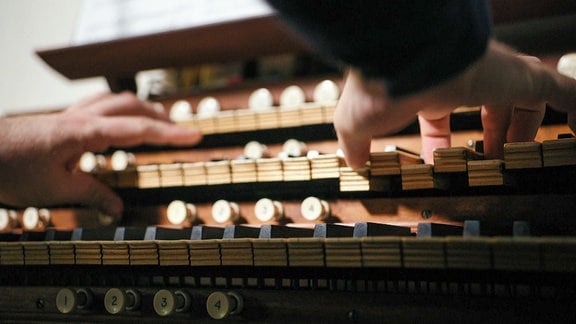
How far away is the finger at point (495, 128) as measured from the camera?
33.7 inches

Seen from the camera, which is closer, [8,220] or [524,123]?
[524,123]

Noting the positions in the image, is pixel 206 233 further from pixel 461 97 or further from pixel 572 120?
pixel 572 120

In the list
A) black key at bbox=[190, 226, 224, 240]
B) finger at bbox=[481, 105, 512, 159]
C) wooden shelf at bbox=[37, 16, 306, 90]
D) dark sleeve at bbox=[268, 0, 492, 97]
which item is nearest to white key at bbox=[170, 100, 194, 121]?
wooden shelf at bbox=[37, 16, 306, 90]

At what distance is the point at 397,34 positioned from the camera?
56cm

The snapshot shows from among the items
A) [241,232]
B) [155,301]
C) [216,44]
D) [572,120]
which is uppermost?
[216,44]

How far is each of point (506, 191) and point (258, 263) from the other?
1.29ft

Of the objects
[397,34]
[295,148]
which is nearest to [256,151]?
[295,148]

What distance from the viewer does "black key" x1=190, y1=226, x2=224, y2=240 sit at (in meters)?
0.89

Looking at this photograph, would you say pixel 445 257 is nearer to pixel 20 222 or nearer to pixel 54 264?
pixel 54 264

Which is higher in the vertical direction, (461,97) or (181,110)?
(181,110)

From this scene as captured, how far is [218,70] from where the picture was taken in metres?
1.60

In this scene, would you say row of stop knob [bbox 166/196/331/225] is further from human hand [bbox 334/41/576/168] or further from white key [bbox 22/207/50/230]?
white key [bbox 22/207/50/230]

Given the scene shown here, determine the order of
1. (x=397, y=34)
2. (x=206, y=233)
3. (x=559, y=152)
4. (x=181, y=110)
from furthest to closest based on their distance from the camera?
(x=181, y=110)
(x=206, y=233)
(x=559, y=152)
(x=397, y=34)

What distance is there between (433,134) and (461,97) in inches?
10.8
